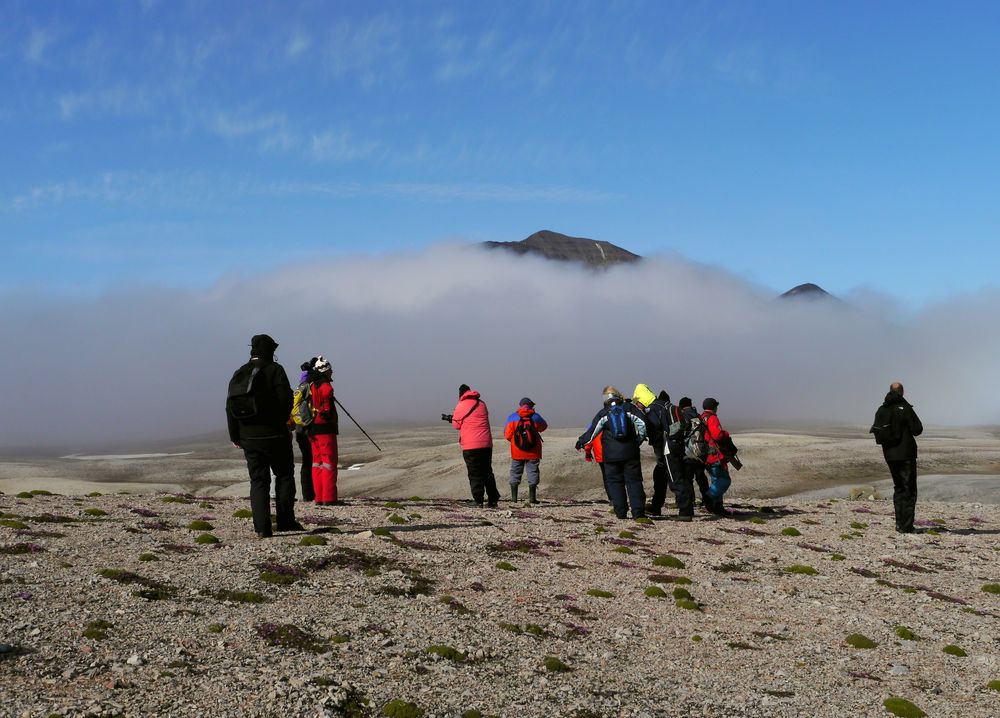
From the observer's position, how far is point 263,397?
56.1ft

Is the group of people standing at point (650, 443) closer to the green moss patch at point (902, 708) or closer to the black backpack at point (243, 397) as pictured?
the black backpack at point (243, 397)

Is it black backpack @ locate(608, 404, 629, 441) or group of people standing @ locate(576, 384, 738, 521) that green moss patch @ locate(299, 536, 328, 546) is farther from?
black backpack @ locate(608, 404, 629, 441)

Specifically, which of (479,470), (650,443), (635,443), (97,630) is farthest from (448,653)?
(479,470)

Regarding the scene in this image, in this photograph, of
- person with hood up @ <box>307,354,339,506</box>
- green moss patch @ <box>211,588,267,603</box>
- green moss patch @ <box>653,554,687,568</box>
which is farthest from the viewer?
person with hood up @ <box>307,354,339,506</box>

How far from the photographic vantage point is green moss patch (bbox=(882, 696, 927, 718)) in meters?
11.0

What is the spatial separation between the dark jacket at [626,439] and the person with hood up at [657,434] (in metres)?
0.37

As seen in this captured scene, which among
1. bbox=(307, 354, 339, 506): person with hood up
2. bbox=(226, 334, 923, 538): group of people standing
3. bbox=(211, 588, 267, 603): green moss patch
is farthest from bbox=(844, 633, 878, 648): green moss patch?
bbox=(307, 354, 339, 506): person with hood up

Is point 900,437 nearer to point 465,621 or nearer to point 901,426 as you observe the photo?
point 901,426

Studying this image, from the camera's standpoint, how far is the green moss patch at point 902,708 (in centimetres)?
1103

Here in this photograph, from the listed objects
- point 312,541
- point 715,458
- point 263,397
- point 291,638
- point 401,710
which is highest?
point 263,397

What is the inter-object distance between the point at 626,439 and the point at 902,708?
13406 millimetres

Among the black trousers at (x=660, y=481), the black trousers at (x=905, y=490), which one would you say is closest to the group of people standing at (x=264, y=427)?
the black trousers at (x=660, y=481)

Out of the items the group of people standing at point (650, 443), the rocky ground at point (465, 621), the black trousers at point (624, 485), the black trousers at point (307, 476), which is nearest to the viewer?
the rocky ground at point (465, 621)

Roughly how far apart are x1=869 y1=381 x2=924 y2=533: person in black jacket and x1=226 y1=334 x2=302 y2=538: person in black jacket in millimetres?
14868
